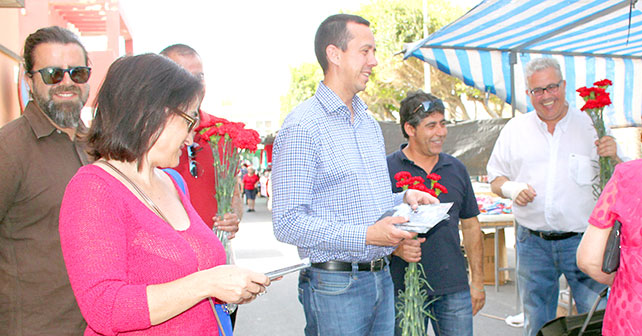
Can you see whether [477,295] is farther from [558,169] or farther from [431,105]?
[431,105]

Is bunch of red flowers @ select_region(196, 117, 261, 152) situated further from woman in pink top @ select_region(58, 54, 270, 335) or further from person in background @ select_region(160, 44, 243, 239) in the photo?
woman in pink top @ select_region(58, 54, 270, 335)

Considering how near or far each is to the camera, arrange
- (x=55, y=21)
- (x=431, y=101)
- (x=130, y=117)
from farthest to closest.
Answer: (x=55, y=21) → (x=431, y=101) → (x=130, y=117)

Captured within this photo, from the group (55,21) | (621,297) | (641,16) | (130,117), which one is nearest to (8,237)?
(130,117)

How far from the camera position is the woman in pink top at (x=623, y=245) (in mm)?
2037

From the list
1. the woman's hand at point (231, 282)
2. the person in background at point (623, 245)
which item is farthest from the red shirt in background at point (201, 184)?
the person in background at point (623, 245)

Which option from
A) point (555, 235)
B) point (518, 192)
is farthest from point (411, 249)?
point (555, 235)

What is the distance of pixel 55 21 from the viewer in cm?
1255

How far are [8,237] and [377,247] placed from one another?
1.66 m

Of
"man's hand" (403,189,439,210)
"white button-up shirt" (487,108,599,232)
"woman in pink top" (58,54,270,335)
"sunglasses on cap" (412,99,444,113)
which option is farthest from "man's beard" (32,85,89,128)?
"white button-up shirt" (487,108,599,232)

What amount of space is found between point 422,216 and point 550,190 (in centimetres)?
200

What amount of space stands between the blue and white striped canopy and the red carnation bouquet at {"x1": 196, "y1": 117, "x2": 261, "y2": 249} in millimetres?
3477

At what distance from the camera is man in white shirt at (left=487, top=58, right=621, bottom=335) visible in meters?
3.86

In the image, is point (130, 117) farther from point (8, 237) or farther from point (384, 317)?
point (384, 317)

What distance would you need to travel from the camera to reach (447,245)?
3400mm
